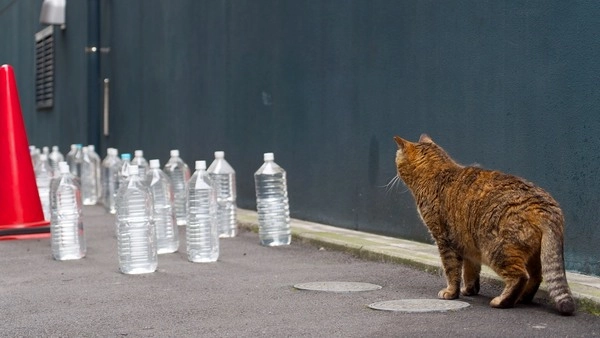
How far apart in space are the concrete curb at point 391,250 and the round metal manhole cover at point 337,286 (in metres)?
0.65

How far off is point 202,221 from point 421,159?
2.82 metres

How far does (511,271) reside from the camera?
6355 millimetres

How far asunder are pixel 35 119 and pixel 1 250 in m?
14.2

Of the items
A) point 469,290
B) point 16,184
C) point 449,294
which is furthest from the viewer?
point 16,184

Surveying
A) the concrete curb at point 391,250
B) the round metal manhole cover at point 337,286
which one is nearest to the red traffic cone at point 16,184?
the concrete curb at point 391,250

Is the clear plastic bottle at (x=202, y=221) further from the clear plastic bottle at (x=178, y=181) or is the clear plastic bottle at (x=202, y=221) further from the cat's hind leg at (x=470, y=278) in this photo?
the cat's hind leg at (x=470, y=278)

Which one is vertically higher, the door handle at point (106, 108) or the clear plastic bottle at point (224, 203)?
the door handle at point (106, 108)

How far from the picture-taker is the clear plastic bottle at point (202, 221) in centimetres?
945

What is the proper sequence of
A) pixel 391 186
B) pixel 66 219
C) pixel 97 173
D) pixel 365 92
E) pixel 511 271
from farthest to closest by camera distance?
pixel 97 173, pixel 365 92, pixel 391 186, pixel 66 219, pixel 511 271

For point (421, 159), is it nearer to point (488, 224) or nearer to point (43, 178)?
point (488, 224)

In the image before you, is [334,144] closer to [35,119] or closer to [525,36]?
[525,36]

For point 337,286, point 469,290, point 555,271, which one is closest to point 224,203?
point 337,286

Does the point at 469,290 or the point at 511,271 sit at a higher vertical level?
the point at 511,271

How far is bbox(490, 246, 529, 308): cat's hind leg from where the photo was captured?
6328 millimetres
